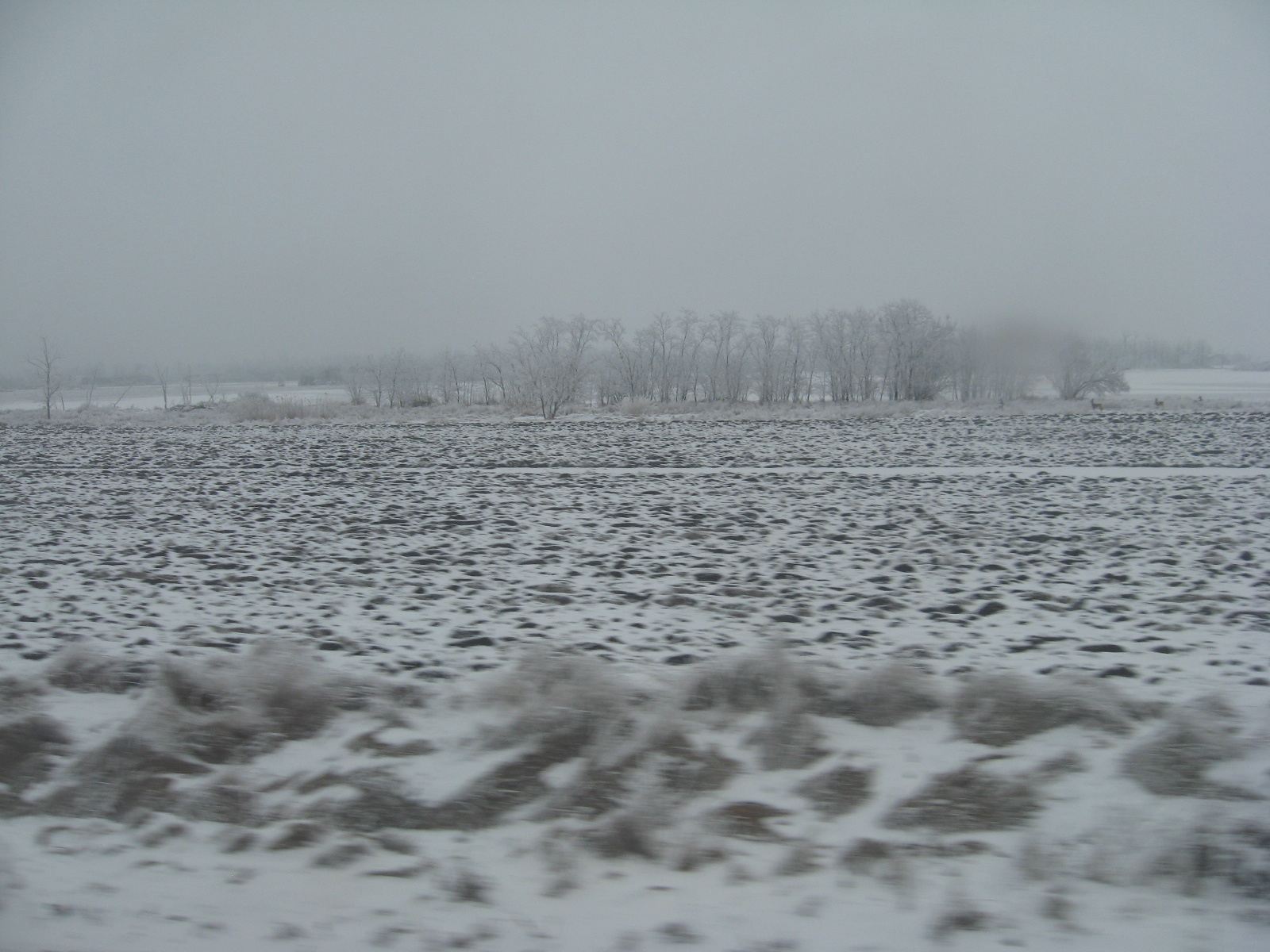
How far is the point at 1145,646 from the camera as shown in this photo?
5.64 meters

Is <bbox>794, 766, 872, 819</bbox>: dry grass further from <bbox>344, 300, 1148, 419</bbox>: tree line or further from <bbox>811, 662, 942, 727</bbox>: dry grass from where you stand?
<bbox>344, 300, 1148, 419</bbox>: tree line

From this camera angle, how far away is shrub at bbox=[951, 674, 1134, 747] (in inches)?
166

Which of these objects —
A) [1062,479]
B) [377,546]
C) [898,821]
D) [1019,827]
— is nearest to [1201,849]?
[1019,827]

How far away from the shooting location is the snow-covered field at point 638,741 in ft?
9.39

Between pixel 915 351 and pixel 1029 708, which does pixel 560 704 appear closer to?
pixel 1029 708

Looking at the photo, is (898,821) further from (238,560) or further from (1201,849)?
(238,560)

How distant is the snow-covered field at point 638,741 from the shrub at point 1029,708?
2cm

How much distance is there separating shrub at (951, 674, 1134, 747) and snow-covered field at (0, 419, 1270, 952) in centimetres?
2

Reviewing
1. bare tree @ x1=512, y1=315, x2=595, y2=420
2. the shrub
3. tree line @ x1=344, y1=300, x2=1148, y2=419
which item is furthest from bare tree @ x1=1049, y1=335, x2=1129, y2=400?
the shrub

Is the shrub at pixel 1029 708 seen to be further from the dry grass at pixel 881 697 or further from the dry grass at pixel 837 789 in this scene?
the dry grass at pixel 837 789

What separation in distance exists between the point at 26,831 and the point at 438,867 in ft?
6.31

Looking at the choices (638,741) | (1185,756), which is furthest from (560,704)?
(1185,756)

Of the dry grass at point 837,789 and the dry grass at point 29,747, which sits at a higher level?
the dry grass at point 29,747

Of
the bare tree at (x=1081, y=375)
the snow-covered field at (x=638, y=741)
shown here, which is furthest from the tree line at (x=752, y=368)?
the snow-covered field at (x=638, y=741)
